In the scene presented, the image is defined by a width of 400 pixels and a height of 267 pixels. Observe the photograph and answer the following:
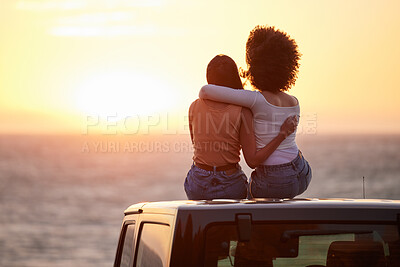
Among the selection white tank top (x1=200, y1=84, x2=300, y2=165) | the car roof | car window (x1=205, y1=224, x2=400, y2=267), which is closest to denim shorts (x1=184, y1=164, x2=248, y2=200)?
white tank top (x1=200, y1=84, x2=300, y2=165)

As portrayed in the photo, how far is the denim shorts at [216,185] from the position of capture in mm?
6488

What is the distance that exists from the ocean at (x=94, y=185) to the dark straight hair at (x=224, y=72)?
2953 cm

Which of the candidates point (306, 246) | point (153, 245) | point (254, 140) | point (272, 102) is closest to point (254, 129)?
point (254, 140)

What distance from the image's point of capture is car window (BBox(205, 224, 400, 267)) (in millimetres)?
4559

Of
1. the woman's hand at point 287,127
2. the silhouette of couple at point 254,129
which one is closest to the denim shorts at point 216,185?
the silhouette of couple at point 254,129

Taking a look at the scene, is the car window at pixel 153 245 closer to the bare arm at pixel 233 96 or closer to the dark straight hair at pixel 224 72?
the bare arm at pixel 233 96

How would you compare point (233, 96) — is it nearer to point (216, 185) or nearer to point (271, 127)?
point (271, 127)

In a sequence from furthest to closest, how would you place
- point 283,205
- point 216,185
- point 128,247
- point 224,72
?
point 224,72 → point 216,185 → point 128,247 → point 283,205

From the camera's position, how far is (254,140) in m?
6.57

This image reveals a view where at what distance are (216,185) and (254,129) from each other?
0.47 metres

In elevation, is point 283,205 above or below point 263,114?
below

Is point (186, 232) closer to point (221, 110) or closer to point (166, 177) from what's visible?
point (221, 110)

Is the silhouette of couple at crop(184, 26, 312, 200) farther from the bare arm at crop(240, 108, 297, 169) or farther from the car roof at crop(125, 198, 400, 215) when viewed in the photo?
the car roof at crop(125, 198, 400, 215)

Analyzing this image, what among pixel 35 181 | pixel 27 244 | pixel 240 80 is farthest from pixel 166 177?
pixel 240 80
